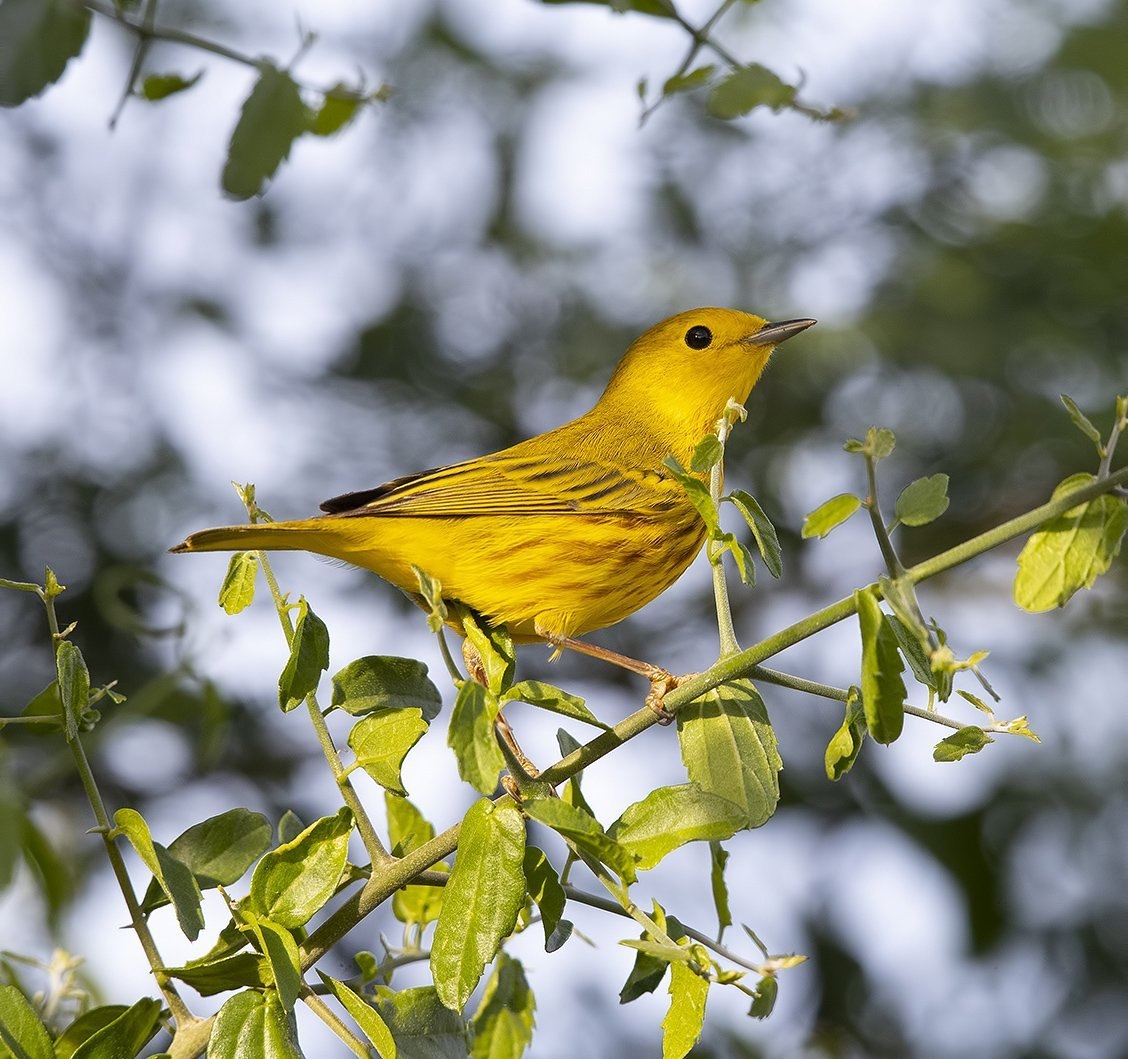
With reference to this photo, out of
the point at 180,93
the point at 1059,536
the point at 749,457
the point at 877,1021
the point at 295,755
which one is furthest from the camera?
the point at 749,457

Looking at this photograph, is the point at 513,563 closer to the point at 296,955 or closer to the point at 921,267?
the point at 296,955

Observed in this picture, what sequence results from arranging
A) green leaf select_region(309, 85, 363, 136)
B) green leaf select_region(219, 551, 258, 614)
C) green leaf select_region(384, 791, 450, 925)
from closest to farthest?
green leaf select_region(219, 551, 258, 614), green leaf select_region(384, 791, 450, 925), green leaf select_region(309, 85, 363, 136)

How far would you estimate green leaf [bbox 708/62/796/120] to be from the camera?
90.7 inches

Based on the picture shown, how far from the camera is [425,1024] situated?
188 centimetres

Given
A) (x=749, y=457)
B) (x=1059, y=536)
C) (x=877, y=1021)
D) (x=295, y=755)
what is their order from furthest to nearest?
1. (x=749, y=457)
2. (x=295, y=755)
3. (x=877, y=1021)
4. (x=1059, y=536)

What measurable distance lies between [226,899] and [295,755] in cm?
288

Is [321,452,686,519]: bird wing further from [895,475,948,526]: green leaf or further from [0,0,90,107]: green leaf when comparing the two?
[895,475,948,526]: green leaf

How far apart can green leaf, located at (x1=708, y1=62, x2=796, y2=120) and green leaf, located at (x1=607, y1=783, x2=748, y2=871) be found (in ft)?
3.73

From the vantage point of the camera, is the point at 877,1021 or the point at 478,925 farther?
the point at 877,1021

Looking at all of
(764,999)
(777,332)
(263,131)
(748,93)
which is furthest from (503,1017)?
(777,332)

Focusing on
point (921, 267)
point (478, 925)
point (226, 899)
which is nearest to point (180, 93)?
point (226, 899)

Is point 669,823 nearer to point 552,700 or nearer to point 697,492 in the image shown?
point 552,700

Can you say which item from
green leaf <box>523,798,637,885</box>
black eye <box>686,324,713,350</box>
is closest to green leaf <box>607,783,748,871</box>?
green leaf <box>523,798,637,885</box>

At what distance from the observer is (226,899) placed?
1765mm
